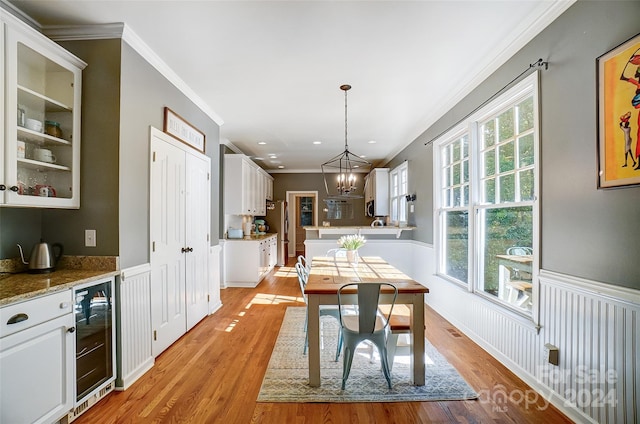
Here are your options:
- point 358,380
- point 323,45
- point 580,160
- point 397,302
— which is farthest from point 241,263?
point 580,160

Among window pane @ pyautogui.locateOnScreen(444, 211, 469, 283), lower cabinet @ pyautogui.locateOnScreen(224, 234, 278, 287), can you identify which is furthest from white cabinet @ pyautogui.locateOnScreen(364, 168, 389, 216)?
window pane @ pyautogui.locateOnScreen(444, 211, 469, 283)

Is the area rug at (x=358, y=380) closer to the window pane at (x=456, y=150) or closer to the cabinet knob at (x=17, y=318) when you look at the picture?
the cabinet knob at (x=17, y=318)

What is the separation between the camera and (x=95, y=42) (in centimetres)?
236

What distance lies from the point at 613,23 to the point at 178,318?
408 centimetres

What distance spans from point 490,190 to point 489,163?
0.27 metres

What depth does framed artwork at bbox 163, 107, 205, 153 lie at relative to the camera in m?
3.00

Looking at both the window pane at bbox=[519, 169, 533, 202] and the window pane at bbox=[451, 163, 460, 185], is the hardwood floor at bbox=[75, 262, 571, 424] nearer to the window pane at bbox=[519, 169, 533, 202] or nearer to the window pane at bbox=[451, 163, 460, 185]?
the window pane at bbox=[519, 169, 533, 202]

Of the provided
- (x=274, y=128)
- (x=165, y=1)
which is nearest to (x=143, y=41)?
(x=165, y=1)

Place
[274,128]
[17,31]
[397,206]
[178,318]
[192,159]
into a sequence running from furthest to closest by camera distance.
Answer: [397,206] < [274,128] < [192,159] < [178,318] < [17,31]

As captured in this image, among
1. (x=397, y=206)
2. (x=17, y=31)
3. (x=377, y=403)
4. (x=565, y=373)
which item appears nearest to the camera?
(x=17, y=31)

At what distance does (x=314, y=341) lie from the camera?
2312mm

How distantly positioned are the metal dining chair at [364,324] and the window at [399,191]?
12.5 ft

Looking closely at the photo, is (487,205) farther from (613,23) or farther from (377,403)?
(377,403)

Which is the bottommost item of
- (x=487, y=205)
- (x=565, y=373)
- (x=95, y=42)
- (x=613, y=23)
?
(x=565, y=373)
